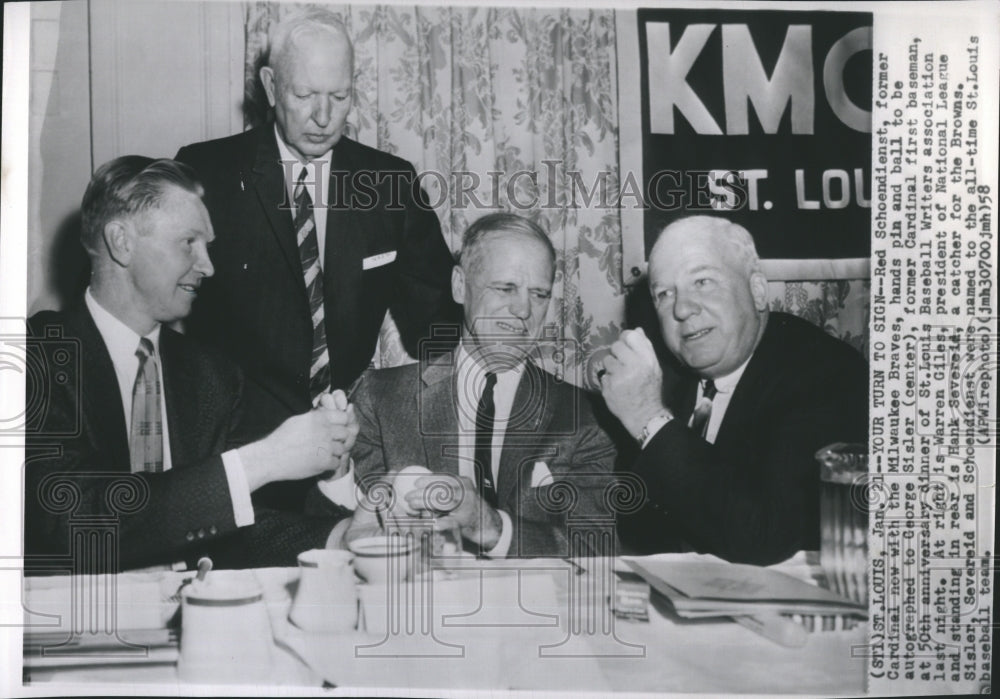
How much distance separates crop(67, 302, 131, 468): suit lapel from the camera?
2.88 metres

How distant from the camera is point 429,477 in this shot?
2.89 metres

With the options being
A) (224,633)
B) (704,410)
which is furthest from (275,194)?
(704,410)

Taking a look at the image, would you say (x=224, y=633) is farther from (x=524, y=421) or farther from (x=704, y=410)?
(x=704, y=410)

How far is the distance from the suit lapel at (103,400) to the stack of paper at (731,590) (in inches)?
62.2

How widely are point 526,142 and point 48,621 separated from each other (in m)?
2.07

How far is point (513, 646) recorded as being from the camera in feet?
9.50

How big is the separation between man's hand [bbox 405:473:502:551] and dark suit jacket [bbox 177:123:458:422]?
0.40 m

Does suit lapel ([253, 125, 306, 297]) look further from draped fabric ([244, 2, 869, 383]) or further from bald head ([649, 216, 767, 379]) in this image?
bald head ([649, 216, 767, 379])

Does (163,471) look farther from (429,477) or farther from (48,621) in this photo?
(429,477)

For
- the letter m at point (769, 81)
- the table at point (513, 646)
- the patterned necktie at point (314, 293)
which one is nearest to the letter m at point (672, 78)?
the letter m at point (769, 81)

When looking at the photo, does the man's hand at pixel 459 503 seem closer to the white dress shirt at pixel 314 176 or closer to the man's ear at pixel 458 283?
the man's ear at pixel 458 283

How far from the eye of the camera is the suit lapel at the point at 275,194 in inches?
115

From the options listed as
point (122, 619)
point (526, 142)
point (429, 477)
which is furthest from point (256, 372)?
point (526, 142)

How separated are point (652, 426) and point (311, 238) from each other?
1183 mm
